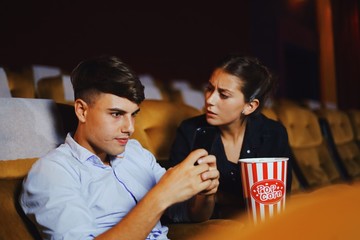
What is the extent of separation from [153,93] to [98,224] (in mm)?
1190

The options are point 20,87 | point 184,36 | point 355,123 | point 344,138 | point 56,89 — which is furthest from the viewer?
point 184,36

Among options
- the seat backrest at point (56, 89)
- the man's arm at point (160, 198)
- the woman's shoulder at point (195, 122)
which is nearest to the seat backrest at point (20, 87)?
the seat backrest at point (56, 89)

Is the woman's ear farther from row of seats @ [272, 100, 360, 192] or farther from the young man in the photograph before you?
row of seats @ [272, 100, 360, 192]

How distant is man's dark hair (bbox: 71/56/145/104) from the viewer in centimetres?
84

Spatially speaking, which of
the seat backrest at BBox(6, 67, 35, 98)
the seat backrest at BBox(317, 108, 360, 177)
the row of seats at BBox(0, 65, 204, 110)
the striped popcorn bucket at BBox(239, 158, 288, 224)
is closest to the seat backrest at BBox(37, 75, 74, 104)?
the row of seats at BBox(0, 65, 204, 110)

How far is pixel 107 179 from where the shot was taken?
890 millimetres

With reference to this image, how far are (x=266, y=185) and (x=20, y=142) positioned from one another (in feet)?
1.82

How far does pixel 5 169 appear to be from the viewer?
36.1 inches

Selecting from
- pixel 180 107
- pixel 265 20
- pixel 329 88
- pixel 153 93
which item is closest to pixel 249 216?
pixel 180 107

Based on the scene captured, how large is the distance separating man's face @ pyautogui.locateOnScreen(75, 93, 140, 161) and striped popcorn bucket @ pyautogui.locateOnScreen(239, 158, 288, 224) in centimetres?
25

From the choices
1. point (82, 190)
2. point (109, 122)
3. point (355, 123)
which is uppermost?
point (109, 122)

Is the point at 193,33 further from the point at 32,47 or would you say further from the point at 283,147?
the point at 283,147

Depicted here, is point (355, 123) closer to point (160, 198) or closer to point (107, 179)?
point (107, 179)

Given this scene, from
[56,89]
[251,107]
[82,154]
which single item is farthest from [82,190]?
[56,89]
